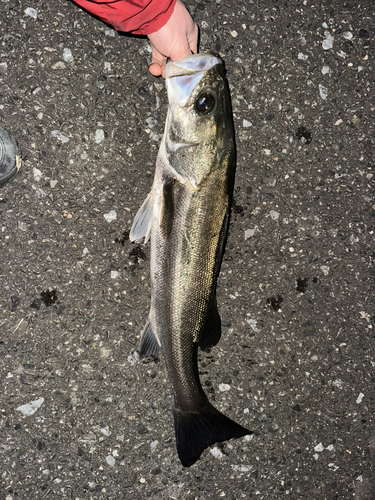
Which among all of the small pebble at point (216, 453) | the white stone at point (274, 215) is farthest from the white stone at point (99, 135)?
the small pebble at point (216, 453)

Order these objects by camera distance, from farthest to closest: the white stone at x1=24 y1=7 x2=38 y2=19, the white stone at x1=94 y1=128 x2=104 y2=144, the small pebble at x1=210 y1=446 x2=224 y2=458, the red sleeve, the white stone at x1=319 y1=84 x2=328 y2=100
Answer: the white stone at x1=319 y1=84 x2=328 y2=100 → the small pebble at x1=210 y1=446 x2=224 y2=458 → the white stone at x1=94 y1=128 x2=104 y2=144 → the white stone at x1=24 y1=7 x2=38 y2=19 → the red sleeve

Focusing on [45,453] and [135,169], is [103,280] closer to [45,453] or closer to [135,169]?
[135,169]

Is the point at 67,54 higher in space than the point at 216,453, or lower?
higher

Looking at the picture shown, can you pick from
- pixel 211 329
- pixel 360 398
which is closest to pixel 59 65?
pixel 211 329

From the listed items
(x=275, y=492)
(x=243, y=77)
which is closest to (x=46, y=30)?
(x=243, y=77)

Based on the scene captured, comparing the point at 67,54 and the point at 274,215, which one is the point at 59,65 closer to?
the point at 67,54

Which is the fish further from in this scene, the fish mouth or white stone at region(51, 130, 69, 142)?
white stone at region(51, 130, 69, 142)

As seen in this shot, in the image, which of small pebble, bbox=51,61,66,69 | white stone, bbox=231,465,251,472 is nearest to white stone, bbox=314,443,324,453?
white stone, bbox=231,465,251,472
